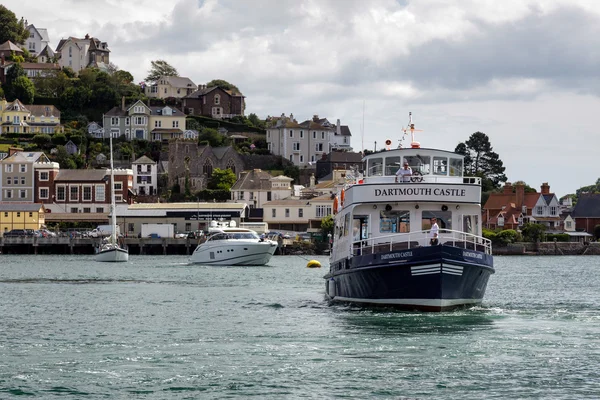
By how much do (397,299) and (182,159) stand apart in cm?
12356

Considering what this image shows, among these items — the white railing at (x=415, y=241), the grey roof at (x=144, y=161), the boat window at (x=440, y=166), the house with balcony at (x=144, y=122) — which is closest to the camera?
the white railing at (x=415, y=241)

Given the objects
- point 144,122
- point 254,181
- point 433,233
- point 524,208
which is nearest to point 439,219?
point 433,233

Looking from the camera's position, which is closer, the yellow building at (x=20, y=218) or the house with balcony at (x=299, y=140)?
the yellow building at (x=20, y=218)

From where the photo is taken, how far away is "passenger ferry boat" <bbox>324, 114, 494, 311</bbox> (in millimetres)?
37219

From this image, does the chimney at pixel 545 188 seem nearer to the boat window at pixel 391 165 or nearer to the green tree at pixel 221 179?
the green tree at pixel 221 179

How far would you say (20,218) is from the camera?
440 feet

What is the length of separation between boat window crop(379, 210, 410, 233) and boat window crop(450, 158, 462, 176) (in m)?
2.88

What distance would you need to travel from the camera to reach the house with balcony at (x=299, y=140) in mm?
176375

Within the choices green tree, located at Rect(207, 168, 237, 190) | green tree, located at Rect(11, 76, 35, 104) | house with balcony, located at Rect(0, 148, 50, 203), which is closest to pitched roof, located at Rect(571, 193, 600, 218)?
green tree, located at Rect(207, 168, 237, 190)

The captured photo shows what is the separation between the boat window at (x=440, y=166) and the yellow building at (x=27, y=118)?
484 feet

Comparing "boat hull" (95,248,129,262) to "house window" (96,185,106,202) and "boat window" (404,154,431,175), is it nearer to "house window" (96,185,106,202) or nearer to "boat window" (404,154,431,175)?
"house window" (96,185,106,202)

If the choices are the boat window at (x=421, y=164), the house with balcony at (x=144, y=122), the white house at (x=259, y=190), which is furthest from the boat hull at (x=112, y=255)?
the house with balcony at (x=144, y=122)

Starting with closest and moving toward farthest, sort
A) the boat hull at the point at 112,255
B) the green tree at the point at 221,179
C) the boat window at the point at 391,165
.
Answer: the boat window at the point at 391,165 → the boat hull at the point at 112,255 → the green tree at the point at 221,179

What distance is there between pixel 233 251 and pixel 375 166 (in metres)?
46.2
